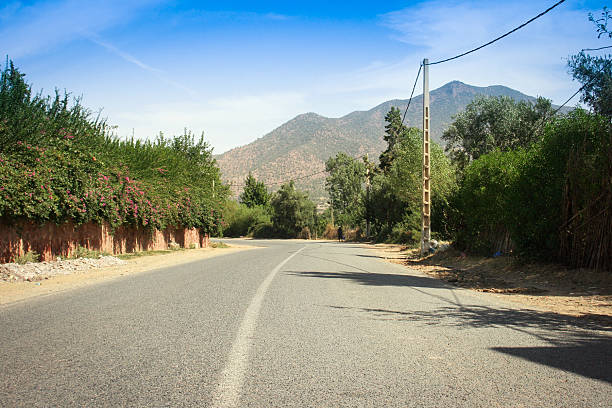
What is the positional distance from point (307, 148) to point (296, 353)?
150250 millimetres

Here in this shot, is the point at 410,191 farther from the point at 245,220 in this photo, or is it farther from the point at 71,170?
the point at 245,220

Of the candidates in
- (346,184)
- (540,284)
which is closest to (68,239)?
(540,284)

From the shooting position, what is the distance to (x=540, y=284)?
43.3ft

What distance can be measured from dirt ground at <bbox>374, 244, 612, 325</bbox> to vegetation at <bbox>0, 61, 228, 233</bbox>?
1315 centimetres

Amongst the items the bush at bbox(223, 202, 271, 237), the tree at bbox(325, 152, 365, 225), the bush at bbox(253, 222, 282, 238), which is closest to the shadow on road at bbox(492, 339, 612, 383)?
the bush at bbox(253, 222, 282, 238)

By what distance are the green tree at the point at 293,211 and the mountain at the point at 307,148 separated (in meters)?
45.3

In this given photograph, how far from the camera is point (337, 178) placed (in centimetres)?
8575

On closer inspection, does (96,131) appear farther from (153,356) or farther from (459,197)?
(153,356)

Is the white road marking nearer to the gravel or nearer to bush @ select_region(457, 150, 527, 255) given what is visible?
the gravel

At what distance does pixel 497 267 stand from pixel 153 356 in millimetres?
14232

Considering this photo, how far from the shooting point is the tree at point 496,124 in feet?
145

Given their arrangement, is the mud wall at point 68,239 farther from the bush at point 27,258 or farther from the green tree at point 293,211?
the green tree at point 293,211

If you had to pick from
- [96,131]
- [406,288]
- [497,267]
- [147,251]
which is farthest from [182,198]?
[406,288]

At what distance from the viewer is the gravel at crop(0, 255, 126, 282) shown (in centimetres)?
1475
